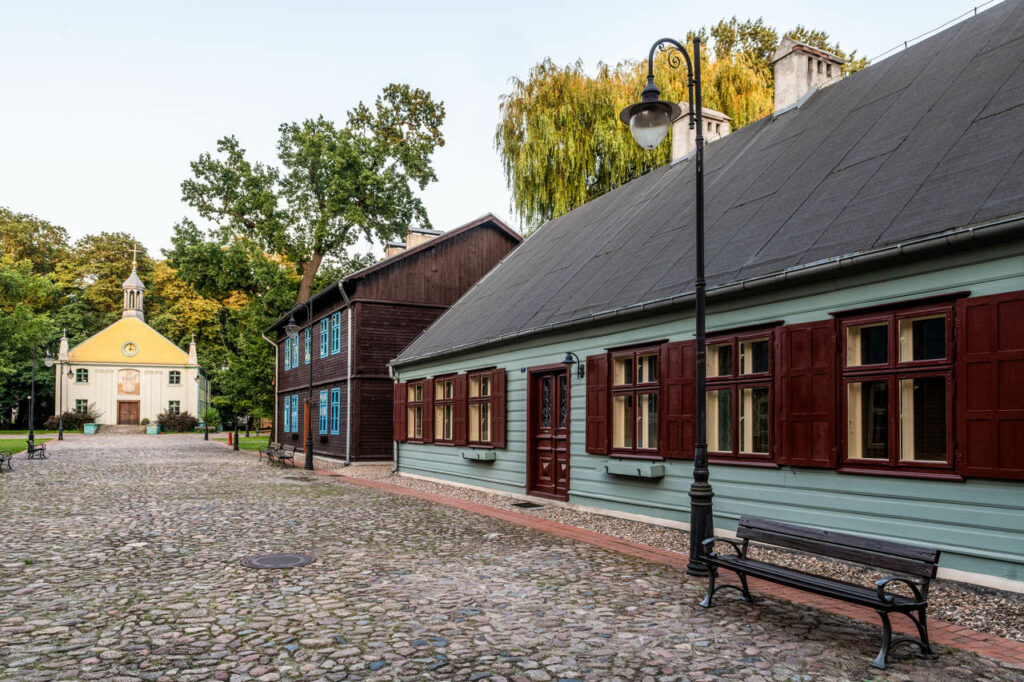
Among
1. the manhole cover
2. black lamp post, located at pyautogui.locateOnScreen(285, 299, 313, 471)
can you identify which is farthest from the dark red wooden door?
black lamp post, located at pyautogui.locateOnScreen(285, 299, 313, 471)

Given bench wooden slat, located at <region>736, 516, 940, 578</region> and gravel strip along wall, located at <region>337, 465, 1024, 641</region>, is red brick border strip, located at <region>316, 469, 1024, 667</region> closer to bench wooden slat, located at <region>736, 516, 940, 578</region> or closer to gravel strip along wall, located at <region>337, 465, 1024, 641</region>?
gravel strip along wall, located at <region>337, 465, 1024, 641</region>

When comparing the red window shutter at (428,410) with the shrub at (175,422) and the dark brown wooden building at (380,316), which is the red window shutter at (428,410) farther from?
the shrub at (175,422)

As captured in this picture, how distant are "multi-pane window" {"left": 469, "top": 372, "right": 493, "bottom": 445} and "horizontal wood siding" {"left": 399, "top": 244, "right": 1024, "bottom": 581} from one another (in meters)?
2.82

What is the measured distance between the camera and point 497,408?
1530 centimetres

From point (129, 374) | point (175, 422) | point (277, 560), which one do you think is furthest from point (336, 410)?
point (129, 374)

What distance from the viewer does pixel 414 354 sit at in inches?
789

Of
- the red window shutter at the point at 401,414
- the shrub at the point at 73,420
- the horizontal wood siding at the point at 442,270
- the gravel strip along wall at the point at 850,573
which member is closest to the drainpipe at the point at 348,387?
the horizontal wood siding at the point at 442,270

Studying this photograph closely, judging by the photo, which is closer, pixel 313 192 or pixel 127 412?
pixel 313 192

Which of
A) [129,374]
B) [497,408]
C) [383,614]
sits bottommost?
[383,614]

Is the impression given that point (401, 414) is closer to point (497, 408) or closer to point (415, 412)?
point (415, 412)

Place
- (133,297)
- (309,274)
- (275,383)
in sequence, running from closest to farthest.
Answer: (275,383) < (309,274) < (133,297)

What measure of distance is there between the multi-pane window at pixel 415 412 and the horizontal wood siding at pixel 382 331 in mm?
4241

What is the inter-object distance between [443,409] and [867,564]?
13.7 m

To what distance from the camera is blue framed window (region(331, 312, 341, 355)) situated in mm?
25966
